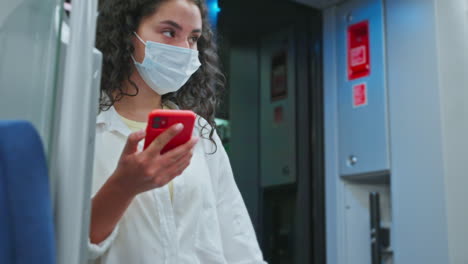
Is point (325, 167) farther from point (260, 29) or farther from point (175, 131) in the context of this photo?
point (175, 131)

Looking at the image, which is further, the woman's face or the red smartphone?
the woman's face

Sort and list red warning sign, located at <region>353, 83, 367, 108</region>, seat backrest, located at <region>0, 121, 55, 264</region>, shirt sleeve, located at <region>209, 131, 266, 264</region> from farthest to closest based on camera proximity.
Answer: red warning sign, located at <region>353, 83, 367, 108</region>
shirt sleeve, located at <region>209, 131, 266, 264</region>
seat backrest, located at <region>0, 121, 55, 264</region>

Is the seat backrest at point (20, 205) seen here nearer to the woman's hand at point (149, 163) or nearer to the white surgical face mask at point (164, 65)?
the woman's hand at point (149, 163)

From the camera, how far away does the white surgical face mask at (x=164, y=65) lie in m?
1.68

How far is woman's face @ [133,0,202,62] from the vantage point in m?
1.68

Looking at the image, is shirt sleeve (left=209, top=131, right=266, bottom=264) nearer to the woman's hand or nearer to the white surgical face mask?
the white surgical face mask

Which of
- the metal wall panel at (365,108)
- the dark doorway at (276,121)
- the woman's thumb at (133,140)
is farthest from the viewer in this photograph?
the dark doorway at (276,121)

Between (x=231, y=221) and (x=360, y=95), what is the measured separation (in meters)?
1.97

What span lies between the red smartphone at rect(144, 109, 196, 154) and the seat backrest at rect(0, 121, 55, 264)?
392 mm

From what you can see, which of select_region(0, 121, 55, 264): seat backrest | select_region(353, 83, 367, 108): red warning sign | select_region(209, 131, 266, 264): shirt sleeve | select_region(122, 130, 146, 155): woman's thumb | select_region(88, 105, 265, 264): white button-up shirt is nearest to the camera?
select_region(0, 121, 55, 264): seat backrest

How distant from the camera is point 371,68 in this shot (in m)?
3.38

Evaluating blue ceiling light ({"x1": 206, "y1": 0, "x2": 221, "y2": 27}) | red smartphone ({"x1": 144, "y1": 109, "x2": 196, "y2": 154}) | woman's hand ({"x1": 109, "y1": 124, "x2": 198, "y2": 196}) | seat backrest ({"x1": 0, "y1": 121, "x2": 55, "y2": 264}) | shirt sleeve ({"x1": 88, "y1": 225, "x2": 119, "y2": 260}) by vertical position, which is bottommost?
shirt sleeve ({"x1": 88, "y1": 225, "x2": 119, "y2": 260})

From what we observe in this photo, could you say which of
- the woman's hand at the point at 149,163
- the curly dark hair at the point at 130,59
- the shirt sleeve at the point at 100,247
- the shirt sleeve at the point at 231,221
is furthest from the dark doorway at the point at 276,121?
the woman's hand at the point at 149,163

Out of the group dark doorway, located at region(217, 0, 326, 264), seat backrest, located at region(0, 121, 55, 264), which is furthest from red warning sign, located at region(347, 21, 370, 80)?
seat backrest, located at region(0, 121, 55, 264)
